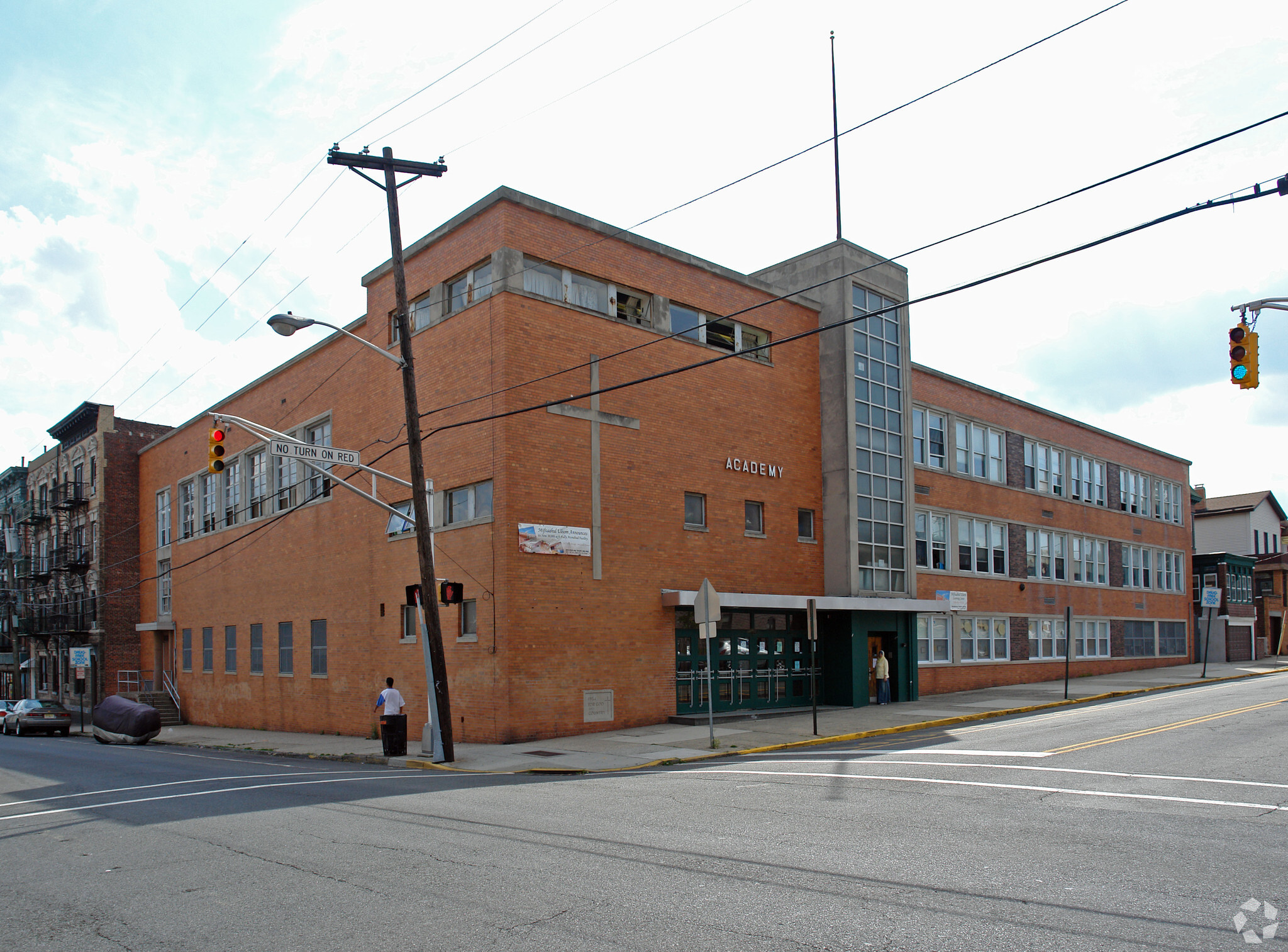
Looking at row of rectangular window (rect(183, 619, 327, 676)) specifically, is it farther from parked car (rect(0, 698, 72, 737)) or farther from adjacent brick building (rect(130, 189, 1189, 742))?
parked car (rect(0, 698, 72, 737))

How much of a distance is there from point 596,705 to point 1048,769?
34.8ft

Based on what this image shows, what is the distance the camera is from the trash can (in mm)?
19203

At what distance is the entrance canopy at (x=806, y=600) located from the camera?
2322cm

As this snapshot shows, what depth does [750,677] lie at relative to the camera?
25.4 meters

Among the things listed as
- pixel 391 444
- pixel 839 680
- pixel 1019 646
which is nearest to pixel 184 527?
pixel 391 444

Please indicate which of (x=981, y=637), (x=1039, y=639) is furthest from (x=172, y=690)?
(x=1039, y=639)

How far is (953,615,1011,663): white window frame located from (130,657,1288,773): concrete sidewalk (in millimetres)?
1359

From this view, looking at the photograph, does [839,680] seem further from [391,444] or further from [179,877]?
[179,877]

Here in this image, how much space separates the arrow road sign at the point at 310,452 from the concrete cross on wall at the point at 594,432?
14.8 feet

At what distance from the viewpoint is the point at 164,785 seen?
50.4 feet

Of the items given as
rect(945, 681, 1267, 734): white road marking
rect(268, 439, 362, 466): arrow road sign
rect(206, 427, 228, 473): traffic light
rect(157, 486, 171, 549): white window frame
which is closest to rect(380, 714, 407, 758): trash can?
rect(268, 439, 362, 466): arrow road sign

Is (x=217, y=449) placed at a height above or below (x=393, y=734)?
above

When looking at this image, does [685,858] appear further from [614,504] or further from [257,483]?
[257,483]

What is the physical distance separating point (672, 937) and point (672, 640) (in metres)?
17.5
